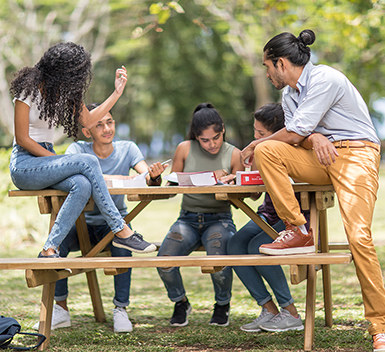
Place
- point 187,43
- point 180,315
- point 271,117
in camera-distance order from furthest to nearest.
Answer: point 187,43, point 180,315, point 271,117

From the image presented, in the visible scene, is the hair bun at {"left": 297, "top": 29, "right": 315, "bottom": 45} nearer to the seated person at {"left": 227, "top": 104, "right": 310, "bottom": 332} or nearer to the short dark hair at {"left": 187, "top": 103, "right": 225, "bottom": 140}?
the seated person at {"left": 227, "top": 104, "right": 310, "bottom": 332}

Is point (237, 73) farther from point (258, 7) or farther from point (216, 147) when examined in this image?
point (216, 147)

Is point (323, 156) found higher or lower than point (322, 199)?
higher

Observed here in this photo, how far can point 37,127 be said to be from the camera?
→ 3912 millimetres

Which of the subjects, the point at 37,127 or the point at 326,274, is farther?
the point at 326,274

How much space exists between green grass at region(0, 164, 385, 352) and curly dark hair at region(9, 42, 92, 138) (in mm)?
1646

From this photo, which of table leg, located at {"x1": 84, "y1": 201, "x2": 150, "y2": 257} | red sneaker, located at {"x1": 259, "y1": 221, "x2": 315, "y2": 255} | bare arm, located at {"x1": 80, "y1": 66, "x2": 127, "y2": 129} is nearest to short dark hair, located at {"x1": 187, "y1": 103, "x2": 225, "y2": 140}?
bare arm, located at {"x1": 80, "y1": 66, "x2": 127, "y2": 129}

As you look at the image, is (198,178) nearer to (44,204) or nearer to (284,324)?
(44,204)

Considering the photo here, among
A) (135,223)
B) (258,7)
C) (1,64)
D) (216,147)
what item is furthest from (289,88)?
(1,64)

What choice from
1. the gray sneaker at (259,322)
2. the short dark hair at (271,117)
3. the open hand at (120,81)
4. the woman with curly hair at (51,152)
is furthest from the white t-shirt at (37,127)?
the gray sneaker at (259,322)

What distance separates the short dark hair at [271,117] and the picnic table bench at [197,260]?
0.66 metres

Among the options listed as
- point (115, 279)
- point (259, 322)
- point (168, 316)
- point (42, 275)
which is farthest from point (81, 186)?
point (168, 316)

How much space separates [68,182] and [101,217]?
794mm

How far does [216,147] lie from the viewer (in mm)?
4512
